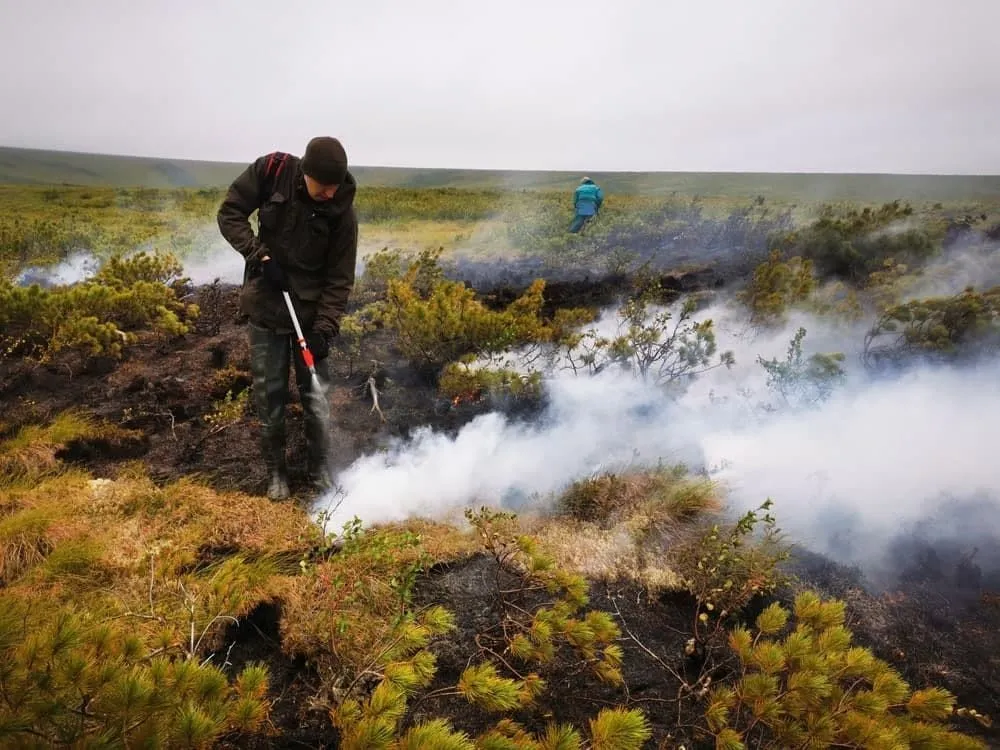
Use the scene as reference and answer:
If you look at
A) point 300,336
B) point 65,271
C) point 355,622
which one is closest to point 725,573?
point 355,622

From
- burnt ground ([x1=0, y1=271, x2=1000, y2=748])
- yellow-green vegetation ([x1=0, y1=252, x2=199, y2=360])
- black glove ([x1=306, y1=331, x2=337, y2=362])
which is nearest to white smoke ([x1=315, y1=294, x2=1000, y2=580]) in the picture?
burnt ground ([x1=0, y1=271, x2=1000, y2=748])

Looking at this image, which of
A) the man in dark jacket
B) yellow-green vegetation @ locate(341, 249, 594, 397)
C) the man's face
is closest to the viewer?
the man's face

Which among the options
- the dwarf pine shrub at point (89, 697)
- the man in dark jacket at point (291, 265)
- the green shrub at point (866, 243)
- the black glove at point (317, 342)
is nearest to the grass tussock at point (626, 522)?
the man in dark jacket at point (291, 265)

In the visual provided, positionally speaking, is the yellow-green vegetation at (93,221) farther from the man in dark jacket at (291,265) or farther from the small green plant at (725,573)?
the small green plant at (725,573)

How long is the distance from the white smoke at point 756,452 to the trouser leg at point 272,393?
0.46m

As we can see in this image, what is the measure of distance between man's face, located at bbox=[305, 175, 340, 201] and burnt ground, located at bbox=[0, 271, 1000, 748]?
205cm

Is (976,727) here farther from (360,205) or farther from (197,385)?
(360,205)

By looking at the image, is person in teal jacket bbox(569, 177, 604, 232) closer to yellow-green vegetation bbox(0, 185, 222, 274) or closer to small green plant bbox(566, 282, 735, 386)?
small green plant bbox(566, 282, 735, 386)

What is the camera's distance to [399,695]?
1.64m

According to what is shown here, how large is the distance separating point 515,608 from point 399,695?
49.6 inches

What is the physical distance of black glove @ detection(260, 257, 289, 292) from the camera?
3.24 metres

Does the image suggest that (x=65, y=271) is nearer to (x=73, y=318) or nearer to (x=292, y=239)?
(x=73, y=318)

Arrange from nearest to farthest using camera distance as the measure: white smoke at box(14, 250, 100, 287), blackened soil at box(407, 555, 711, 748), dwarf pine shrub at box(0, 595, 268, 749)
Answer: dwarf pine shrub at box(0, 595, 268, 749) → blackened soil at box(407, 555, 711, 748) → white smoke at box(14, 250, 100, 287)

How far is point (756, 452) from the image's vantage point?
4285mm
